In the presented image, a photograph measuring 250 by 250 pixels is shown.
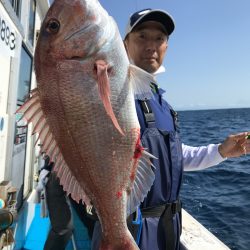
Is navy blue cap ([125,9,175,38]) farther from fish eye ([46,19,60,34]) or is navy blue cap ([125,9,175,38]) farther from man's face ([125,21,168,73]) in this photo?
fish eye ([46,19,60,34])

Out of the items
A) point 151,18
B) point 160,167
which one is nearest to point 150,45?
point 151,18

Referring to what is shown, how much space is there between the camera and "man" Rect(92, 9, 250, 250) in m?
1.93

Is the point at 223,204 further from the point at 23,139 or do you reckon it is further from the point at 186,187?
the point at 23,139

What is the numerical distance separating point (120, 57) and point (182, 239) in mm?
2401

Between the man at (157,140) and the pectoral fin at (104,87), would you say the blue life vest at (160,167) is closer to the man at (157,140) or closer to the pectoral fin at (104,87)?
the man at (157,140)

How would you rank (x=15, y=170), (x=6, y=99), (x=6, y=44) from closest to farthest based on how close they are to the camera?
(x=6, y=44) < (x=6, y=99) < (x=15, y=170)

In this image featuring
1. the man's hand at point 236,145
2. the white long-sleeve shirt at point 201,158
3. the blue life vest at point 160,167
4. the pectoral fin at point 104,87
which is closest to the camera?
the pectoral fin at point 104,87

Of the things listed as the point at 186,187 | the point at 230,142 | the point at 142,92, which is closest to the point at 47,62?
the point at 142,92

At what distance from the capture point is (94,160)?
1.35 meters

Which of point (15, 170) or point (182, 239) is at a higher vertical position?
point (15, 170)

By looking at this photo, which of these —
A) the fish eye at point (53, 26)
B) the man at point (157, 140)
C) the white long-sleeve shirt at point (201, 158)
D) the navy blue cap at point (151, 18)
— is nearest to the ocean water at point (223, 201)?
the white long-sleeve shirt at point (201, 158)

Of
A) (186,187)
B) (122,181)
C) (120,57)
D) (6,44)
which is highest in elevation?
(6,44)

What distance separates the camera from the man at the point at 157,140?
1926mm

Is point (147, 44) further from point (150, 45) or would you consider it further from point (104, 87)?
point (104, 87)
